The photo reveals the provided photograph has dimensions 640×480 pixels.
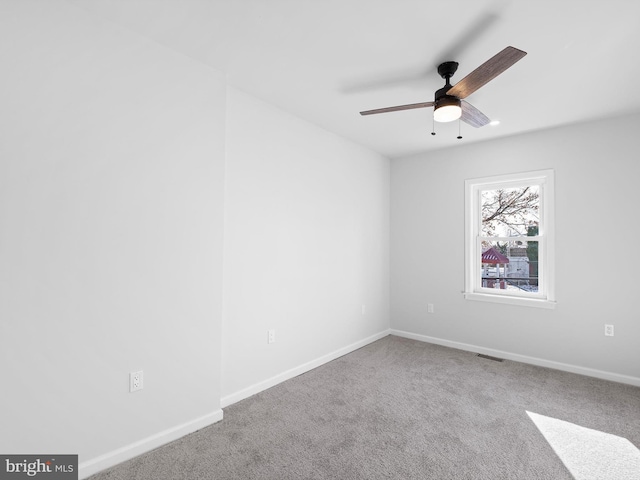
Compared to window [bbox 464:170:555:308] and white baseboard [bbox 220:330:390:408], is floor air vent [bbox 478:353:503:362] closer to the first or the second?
window [bbox 464:170:555:308]

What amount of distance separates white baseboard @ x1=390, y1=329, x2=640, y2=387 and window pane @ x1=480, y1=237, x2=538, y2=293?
2.48 feet

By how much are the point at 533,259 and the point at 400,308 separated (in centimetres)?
177

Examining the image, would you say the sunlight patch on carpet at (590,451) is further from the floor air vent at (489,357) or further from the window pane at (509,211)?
the window pane at (509,211)

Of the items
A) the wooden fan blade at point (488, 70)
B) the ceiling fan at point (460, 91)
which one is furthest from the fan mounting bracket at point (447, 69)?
the wooden fan blade at point (488, 70)

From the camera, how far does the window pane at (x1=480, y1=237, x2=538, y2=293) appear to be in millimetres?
3791

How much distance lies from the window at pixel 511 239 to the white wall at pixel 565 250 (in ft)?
0.30

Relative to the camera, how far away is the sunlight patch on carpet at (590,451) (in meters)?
1.91

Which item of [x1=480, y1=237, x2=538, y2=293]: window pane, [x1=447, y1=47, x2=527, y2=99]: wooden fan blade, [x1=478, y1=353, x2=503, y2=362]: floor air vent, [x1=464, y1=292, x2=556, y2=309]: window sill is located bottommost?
[x1=478, y1=353, x2=503, y2=362]: floor air vent

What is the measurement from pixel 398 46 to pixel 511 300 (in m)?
3.09

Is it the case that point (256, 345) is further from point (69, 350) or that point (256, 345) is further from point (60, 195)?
point (60, 195)

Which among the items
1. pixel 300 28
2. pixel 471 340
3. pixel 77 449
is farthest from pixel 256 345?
pixel 471 340

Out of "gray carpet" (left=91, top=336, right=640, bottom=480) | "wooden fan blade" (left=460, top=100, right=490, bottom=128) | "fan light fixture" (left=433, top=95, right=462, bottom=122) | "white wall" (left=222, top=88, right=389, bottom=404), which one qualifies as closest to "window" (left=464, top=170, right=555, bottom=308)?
"gray carpet" (left=91, top=336, right=640, bottom=480)

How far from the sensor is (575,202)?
3416 millimetres

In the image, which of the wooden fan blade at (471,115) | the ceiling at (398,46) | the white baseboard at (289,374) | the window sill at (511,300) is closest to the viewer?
the ceiling at (398,46)
